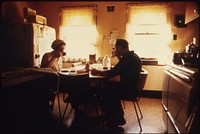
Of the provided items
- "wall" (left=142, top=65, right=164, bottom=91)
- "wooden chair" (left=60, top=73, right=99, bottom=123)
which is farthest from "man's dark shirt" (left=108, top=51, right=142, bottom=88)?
"wall" (left=142, top=65, right=164, bottom=91)

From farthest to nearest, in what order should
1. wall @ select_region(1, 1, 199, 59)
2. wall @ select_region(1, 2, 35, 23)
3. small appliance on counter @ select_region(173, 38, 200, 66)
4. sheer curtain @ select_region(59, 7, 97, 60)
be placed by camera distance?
1. sheer curtain @ select_region(59, 7, 97, 60)
2. wall @ select_region(1, 1, 199, 59)
3. wall @ select_region(1, 2, 35, 23)
4. small appliance on counter @ select_region(173, 38, 200, 66)

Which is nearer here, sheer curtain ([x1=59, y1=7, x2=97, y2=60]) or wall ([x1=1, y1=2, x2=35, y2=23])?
wall ([x1=1, y1=2, x2=35, y2=23])

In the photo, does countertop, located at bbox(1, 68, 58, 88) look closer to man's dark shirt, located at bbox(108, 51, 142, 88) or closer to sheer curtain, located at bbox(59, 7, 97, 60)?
man's dark shirt, located at bbox(108, 51, 142, 88)

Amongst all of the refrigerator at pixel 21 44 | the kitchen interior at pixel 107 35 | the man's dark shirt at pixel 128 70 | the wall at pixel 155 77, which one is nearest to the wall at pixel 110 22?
the kitchen interior at pixel 107 35

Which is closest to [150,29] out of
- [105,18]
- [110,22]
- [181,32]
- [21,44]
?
[181,32]

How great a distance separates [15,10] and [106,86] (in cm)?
275

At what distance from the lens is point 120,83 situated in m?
2.28

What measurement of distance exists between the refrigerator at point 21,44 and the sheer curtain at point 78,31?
108 centimetres

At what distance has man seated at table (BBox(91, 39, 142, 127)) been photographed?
220cm

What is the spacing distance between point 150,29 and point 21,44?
267cm

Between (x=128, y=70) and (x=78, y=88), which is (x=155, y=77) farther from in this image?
(x=78, y=88)

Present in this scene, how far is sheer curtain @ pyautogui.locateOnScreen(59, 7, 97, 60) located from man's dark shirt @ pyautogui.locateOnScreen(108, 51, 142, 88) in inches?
82.3

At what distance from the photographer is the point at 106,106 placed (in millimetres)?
2395

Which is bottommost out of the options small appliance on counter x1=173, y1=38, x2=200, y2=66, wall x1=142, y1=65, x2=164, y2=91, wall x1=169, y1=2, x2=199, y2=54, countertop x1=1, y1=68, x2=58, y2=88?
wall x1=142, y1=65, x2=164, y2=91
